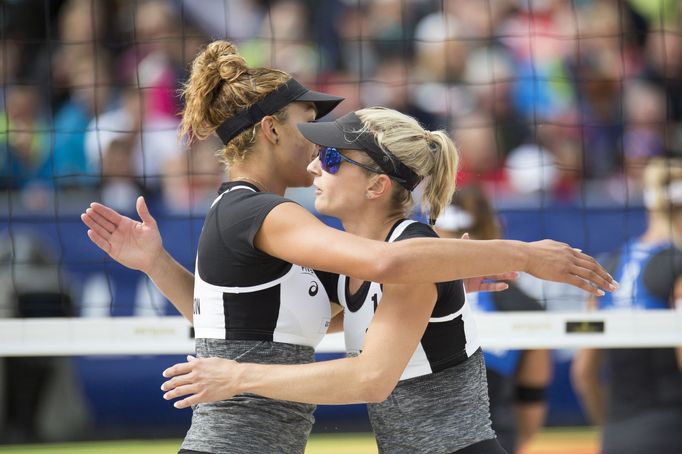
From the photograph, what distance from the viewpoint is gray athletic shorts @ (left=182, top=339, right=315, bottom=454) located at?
246 cm

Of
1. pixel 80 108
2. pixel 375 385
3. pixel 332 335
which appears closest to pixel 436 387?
pixel 375 385

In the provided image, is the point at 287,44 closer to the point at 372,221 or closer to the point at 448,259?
the point at 372,221

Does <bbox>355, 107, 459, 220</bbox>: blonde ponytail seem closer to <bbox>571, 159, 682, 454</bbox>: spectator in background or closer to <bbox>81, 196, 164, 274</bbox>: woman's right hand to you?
<bbox>81, 196, 164, 274</bbox>: woman's right hand

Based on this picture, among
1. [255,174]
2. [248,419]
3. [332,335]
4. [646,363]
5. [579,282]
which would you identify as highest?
[255,174]

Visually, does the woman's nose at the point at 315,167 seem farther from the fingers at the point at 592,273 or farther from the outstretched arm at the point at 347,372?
the fingers at the point at 592,273

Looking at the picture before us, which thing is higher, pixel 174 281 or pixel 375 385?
pixel 174 281

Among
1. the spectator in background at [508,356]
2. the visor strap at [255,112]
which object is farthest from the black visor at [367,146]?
the spectator in background at [508,356]

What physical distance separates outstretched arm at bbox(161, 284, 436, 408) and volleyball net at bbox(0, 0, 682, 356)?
8.78ft

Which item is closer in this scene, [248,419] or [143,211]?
[248,419]

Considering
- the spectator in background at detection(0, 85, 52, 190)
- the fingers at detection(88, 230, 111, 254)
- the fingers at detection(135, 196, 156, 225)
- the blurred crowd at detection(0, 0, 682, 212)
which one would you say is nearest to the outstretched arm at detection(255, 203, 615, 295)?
the fingers at detection(135, 196, 156, 225)

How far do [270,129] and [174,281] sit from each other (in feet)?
1.73

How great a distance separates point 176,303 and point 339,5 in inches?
192

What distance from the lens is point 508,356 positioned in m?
4.97

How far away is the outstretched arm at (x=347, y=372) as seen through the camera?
232 cm
